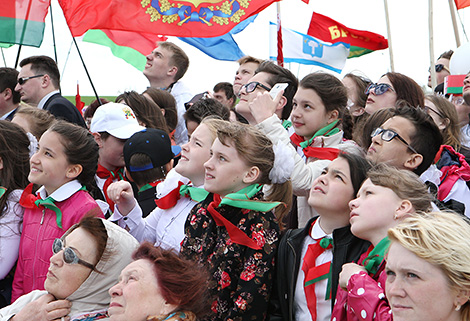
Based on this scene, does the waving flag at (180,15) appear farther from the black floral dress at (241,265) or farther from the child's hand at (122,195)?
the black floral dress at (241,265)

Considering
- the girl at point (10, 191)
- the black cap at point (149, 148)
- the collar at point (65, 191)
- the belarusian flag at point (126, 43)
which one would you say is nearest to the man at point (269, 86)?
the black cap at point (149, 148)

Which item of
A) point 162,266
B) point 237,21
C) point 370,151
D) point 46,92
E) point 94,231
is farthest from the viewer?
point 237,21

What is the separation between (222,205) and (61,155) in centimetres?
147

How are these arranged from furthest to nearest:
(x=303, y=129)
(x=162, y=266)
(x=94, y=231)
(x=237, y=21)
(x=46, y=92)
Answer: (x=237, y=21), (x=46, y=92), (x=303, y=129), (x=94, y=231), (x=162, y=266)

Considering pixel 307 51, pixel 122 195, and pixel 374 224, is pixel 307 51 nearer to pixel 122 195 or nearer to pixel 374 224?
pixel 122 195

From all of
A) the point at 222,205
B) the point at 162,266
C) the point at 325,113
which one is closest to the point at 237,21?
the point at 325,113

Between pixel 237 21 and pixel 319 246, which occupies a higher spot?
pixel 237 21

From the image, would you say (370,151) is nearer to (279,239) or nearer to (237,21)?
(279,239)

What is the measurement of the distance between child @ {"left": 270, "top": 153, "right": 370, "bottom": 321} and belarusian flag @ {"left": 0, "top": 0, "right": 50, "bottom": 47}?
4.31 m

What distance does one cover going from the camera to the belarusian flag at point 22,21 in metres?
6.75

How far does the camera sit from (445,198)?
14.8 feet

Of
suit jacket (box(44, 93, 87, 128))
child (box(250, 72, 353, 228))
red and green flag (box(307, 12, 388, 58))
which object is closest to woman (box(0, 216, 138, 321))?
child (box(250, 72, 353, 228))

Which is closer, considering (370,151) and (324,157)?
(370,151)

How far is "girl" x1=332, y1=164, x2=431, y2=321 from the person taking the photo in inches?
115
